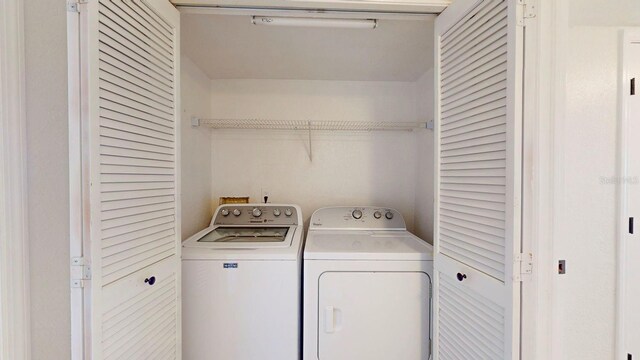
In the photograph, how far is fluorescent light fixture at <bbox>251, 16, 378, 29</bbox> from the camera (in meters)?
1.44

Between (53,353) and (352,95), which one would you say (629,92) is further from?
(53,353)

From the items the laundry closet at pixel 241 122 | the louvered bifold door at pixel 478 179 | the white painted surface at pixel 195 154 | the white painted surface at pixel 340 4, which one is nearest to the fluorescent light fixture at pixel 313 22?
the laundry closet at pixel 241 122

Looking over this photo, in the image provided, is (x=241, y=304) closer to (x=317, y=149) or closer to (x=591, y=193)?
(x=317, y=149)

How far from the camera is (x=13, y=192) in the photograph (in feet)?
3.10

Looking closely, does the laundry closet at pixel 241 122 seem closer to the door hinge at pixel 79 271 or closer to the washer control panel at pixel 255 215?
the door hinge at pixel 79 271

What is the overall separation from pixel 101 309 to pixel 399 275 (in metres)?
1.41

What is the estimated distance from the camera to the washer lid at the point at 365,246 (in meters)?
1.55

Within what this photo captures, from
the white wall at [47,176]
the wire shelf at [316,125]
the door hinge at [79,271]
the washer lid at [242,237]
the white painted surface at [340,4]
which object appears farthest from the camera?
the wire shelf at [316,125]

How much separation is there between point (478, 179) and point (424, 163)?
130 centimetres

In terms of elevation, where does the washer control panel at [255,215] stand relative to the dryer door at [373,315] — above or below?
above

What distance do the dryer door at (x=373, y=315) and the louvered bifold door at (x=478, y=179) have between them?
15 cm

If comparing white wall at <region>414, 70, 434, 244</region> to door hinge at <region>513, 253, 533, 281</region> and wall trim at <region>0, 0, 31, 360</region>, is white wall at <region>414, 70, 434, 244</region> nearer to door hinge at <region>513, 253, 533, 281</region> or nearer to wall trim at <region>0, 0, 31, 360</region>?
door hinge at <region>513, 253, 533, 281</region>

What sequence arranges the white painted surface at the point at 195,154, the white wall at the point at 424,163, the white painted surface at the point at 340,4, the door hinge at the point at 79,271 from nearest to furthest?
the door hinge at the point at 79,271 → the white painted surface at the point at 340,4 → the white painted surface at the point at 195,154 → the white wall at the point at 424,163

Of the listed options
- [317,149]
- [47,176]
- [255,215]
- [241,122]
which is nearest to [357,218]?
[317,149]
